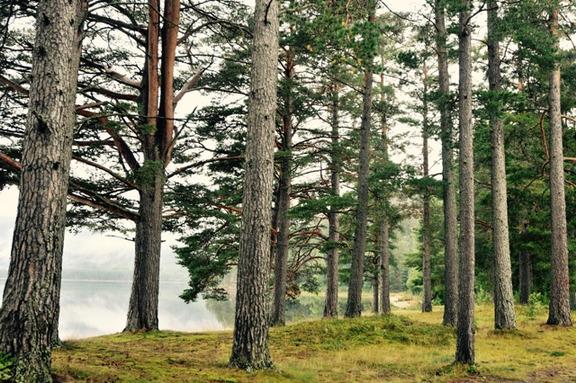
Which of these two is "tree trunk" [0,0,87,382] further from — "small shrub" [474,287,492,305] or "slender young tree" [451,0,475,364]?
"small shrub" [474,287,492,305]

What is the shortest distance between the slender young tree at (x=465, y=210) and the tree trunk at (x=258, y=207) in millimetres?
3977

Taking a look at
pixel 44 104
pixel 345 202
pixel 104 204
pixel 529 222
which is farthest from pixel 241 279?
pixel 529 222

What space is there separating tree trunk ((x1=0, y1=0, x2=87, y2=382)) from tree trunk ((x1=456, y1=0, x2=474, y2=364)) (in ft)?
22.8

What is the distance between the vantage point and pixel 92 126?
1127 cm

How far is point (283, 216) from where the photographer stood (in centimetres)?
1559

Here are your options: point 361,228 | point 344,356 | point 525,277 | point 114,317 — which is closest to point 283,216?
point 361,228

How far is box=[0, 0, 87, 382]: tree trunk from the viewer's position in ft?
14.9

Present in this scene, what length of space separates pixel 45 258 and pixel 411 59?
35.1 ft

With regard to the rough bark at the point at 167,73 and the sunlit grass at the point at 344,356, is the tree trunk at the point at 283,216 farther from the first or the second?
the rough bark at the point at 167,73

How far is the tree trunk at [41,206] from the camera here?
454 cm

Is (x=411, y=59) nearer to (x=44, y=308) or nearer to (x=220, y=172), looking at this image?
(x=220, y=172)

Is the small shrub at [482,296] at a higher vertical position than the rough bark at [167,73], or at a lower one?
lower

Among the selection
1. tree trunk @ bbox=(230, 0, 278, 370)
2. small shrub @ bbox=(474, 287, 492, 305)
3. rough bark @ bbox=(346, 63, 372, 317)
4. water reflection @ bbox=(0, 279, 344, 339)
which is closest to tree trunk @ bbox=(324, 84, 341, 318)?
rough bark @ bbox=(346, 63, 372, 317)

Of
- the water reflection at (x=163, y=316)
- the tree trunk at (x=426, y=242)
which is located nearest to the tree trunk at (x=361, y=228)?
the water reflection at (x=163, y=316)
